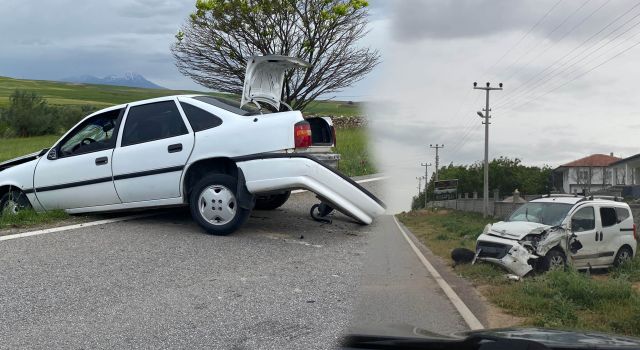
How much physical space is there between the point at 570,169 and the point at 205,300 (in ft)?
65.0

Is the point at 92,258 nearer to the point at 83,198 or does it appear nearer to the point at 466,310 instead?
the point at 83,198

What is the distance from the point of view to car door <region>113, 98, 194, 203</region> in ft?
27.4

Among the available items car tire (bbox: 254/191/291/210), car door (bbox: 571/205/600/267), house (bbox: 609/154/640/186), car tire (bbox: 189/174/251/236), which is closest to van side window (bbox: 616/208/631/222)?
car door (bbox: 571/205/600/267)

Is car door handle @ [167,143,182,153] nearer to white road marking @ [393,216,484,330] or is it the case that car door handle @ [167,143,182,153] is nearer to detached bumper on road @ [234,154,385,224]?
detached bumper on road @ [234,154,385,224]

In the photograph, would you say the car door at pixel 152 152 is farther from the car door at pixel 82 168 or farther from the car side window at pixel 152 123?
the car door at pixel 82 168

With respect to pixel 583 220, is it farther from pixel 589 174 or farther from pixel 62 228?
pixel 589 174

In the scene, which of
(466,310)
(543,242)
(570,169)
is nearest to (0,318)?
(466,310)

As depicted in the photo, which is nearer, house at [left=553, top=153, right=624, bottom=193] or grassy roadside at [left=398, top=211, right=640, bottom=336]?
grassy roadside at [left=398, top=211, right=640, bottom=336]

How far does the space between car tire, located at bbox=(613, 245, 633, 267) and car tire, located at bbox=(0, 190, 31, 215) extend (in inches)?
445

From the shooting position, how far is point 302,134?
772cm

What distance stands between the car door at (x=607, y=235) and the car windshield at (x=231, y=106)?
803 centimetres

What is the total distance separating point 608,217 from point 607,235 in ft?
1.33

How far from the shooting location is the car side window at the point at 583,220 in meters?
12.4

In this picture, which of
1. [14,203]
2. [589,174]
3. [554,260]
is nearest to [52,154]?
[14,203]
